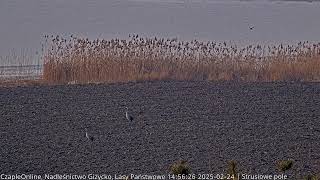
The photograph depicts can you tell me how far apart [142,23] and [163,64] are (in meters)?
11.6

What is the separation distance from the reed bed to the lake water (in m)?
3.87

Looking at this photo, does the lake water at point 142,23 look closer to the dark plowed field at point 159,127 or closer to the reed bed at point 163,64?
the reed bed at point 163,64

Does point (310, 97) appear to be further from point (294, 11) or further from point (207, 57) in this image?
point (294, 11)

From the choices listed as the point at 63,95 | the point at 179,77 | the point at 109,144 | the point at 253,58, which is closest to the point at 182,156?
the point at 109,144

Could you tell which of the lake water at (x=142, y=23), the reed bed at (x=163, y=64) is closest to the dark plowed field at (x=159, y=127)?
the reed bed at (x=163, y=64)

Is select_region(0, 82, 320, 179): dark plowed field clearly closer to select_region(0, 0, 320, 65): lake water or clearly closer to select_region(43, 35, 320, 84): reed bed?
select_region(43, 35, 320, 84): reed bed

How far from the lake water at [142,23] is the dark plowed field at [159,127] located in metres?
5.33

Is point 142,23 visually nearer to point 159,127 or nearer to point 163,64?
point 163,64

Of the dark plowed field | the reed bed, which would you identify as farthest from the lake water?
the dark plowed field

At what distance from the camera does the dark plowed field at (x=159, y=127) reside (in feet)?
19.9

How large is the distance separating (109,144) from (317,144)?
6.58 feet

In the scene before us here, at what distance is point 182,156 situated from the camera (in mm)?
6297

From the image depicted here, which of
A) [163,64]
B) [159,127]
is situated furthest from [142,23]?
[159,127]

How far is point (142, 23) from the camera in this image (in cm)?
2197
